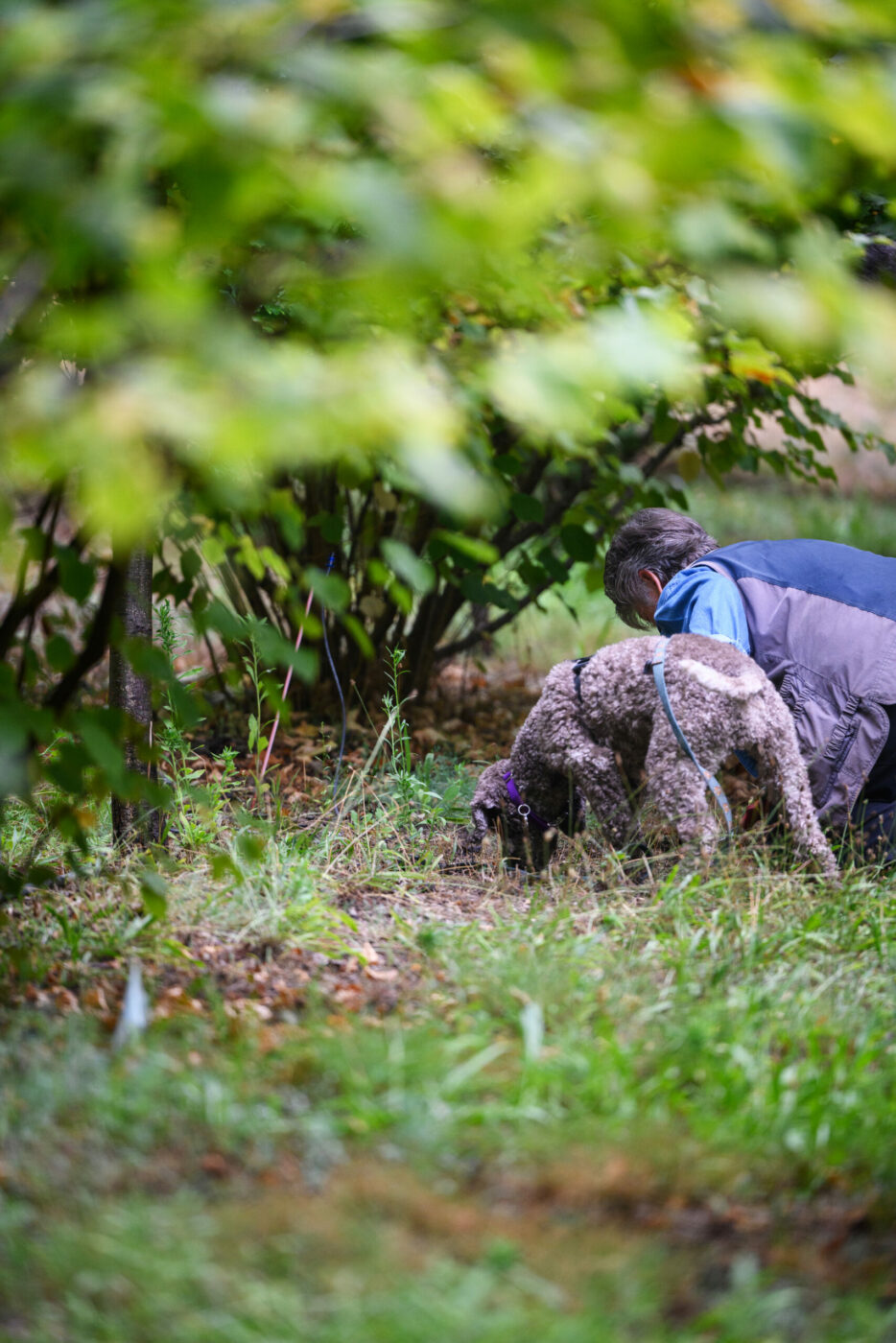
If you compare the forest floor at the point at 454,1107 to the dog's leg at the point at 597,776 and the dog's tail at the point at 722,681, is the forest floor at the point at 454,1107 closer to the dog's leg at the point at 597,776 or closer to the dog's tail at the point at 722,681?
the dog's leg at the point at 597,776

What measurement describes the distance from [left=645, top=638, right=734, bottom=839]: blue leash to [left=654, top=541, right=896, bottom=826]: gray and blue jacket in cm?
26

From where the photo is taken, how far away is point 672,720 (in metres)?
2.45

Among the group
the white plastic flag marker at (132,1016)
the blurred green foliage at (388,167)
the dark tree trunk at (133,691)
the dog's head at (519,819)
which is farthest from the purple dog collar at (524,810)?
the blurred green foliage at (388,167)

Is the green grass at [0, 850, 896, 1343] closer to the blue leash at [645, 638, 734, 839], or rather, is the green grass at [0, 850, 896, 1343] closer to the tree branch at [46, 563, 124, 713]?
the blue leash at [645, 638, 734, 839]

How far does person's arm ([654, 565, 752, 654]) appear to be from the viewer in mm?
2756

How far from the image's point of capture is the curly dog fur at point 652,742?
2.46m

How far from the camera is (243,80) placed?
110cm

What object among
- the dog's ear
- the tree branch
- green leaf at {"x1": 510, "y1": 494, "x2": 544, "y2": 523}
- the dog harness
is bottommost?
the dog's ear

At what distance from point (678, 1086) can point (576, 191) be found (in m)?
1.44

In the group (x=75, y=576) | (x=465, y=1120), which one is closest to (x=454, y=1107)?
(x=465, y=1120)

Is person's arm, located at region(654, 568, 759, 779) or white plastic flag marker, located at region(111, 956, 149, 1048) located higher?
person's arm, located at region(654, 568, 759, 779)

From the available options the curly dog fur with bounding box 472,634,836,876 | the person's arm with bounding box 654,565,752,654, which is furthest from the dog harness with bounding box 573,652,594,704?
the person's arm with bounding box 654,565,752,654

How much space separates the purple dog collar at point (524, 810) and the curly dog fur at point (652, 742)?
16 mm

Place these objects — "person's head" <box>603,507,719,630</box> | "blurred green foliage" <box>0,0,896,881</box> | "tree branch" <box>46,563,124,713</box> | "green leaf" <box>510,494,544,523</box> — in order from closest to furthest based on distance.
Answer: "blurred green foliage" <box>0,0,896,881</box> < "tree branch" <box>46,563,124,713</box> < "person's head" <box>603,507,719,630</box> < "green leaf" <box>510,494,544,523</box>
